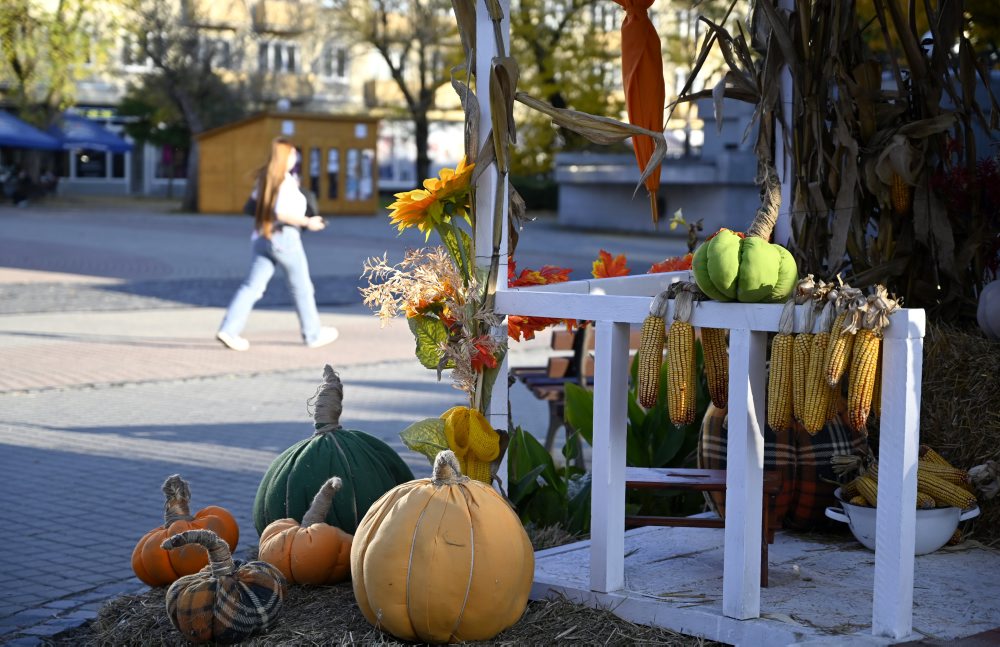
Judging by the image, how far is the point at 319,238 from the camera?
1102 inches

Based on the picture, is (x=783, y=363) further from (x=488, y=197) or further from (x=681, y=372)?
(x=488, y=197)

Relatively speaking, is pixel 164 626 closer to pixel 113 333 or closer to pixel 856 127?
pixel 856 127

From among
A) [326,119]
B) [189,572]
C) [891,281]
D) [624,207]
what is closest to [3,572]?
[189,572]

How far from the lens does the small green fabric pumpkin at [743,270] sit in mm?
3391

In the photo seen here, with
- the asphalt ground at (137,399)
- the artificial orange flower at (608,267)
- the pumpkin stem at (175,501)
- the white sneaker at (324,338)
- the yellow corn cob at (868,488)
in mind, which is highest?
the artificial orange flower at (608,267)

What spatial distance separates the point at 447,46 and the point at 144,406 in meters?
34.9

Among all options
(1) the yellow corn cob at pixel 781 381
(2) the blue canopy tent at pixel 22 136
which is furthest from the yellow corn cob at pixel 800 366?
(2) the blue canopy tent at pixel 22 136

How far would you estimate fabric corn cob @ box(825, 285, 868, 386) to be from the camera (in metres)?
3.19

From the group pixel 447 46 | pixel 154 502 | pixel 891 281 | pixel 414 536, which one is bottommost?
pixel 154 502

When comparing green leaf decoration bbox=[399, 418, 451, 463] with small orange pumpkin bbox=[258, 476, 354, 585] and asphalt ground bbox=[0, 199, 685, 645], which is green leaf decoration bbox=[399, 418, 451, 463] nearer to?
small orange pumpkin bbox=[258, 476, 354, 585]

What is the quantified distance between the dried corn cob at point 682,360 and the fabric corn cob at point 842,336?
41 centimetres

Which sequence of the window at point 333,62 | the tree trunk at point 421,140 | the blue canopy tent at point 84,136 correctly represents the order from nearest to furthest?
the tree trunk at point 421,140 < the blue canopy tent at point 84,136 < the window at point 333,62

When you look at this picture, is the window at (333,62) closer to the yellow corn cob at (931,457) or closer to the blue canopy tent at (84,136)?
the blue canopy tent at (84,136)

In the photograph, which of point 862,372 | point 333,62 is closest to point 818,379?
point 862,372
